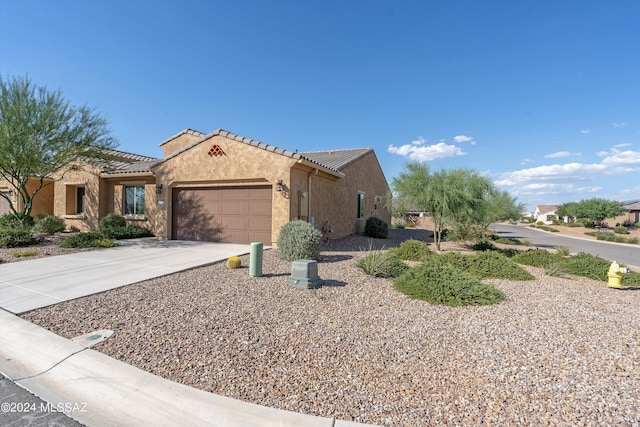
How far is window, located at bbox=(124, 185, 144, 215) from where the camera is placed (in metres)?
16.9

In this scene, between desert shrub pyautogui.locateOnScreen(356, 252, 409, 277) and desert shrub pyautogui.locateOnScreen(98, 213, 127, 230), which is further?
desert shrub pyautogui.locateOnScreen(98, 213, 127, 230)

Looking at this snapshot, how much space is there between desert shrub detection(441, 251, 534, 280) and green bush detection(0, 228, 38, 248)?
15251 millimetres

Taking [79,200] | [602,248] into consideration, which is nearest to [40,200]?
[79,200]

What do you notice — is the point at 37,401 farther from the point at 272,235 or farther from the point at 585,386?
the point at 272,235

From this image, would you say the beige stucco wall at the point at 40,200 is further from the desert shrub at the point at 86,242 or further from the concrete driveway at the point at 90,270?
the concrete driveway at the point at 90,270

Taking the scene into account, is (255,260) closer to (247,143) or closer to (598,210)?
(247,143)

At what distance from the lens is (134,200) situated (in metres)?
17.1

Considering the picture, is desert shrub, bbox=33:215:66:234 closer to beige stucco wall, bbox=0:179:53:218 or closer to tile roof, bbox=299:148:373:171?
beige stucco wall, bbox=0:179:53:218

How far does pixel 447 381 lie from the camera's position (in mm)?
3281

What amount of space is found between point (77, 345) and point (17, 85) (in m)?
14.1

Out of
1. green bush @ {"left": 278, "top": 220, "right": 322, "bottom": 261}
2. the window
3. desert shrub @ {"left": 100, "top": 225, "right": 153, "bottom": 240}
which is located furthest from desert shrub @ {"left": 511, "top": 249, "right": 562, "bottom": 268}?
the window

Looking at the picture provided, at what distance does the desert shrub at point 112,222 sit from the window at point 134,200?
0.89 m

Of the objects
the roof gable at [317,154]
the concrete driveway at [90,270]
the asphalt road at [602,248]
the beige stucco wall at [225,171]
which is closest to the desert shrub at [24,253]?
the concrete driveway at [90,270]

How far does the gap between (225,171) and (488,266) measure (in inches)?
391
